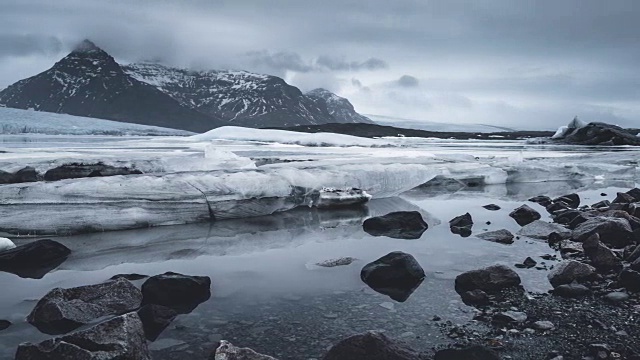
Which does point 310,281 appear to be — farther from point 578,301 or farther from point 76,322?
point 578,301

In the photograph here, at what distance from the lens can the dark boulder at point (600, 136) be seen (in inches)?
1387

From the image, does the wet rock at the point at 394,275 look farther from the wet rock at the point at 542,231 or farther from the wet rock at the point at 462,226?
the wet rock at the point at 542,231

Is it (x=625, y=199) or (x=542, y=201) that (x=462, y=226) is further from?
(x=625, y=199)

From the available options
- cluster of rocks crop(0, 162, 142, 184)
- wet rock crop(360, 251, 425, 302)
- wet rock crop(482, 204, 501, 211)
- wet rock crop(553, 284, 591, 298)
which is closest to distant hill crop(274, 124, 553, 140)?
cluster of rocks crop(0, 162, 142, 184)

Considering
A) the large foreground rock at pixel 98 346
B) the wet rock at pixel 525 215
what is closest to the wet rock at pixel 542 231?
the wet rock at pixel 525 215

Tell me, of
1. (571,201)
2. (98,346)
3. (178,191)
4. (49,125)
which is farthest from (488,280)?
(49,125)

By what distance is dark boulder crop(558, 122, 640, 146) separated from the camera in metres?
35.2

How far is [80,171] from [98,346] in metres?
6.60

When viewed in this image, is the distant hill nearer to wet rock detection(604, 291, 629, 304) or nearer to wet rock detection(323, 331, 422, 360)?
wet rock detection(604, 291, 629, 304)

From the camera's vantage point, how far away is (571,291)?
337 centimetres

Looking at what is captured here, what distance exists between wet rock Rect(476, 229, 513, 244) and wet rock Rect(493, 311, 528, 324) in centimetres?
215

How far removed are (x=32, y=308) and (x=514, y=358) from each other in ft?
9.35

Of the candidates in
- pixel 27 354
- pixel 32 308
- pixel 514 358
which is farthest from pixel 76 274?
pixel 514 358

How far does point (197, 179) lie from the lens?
6.41 meters
